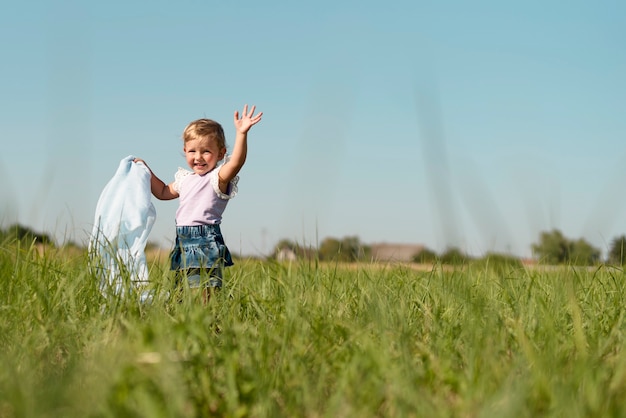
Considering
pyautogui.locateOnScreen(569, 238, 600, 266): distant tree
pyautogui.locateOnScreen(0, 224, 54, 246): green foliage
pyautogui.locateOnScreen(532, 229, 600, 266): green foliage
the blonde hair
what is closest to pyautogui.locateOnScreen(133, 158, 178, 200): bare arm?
the blonde hair

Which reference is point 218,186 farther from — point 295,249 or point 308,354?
point 308,354

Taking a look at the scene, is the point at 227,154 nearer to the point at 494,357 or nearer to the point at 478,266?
the point at 478,266

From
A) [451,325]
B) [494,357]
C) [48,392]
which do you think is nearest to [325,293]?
[451,325]

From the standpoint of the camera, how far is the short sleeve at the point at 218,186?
182 inches

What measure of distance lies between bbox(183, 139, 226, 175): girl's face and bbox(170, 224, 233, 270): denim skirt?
421mm

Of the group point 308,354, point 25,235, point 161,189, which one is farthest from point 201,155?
point 308,354

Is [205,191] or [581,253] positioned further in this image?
[205,191]

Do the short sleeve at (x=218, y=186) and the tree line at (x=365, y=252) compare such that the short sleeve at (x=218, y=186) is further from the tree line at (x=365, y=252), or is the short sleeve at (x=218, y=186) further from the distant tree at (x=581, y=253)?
the distant tree at (x=581, y=253)

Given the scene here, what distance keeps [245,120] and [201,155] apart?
537 millimetres

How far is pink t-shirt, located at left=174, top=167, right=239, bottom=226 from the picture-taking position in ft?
15.3

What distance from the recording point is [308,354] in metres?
2.48

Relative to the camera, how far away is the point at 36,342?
109 inches

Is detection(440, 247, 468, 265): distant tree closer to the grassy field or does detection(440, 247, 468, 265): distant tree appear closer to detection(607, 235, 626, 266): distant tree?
the grassy field

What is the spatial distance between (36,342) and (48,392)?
3.04 feet
